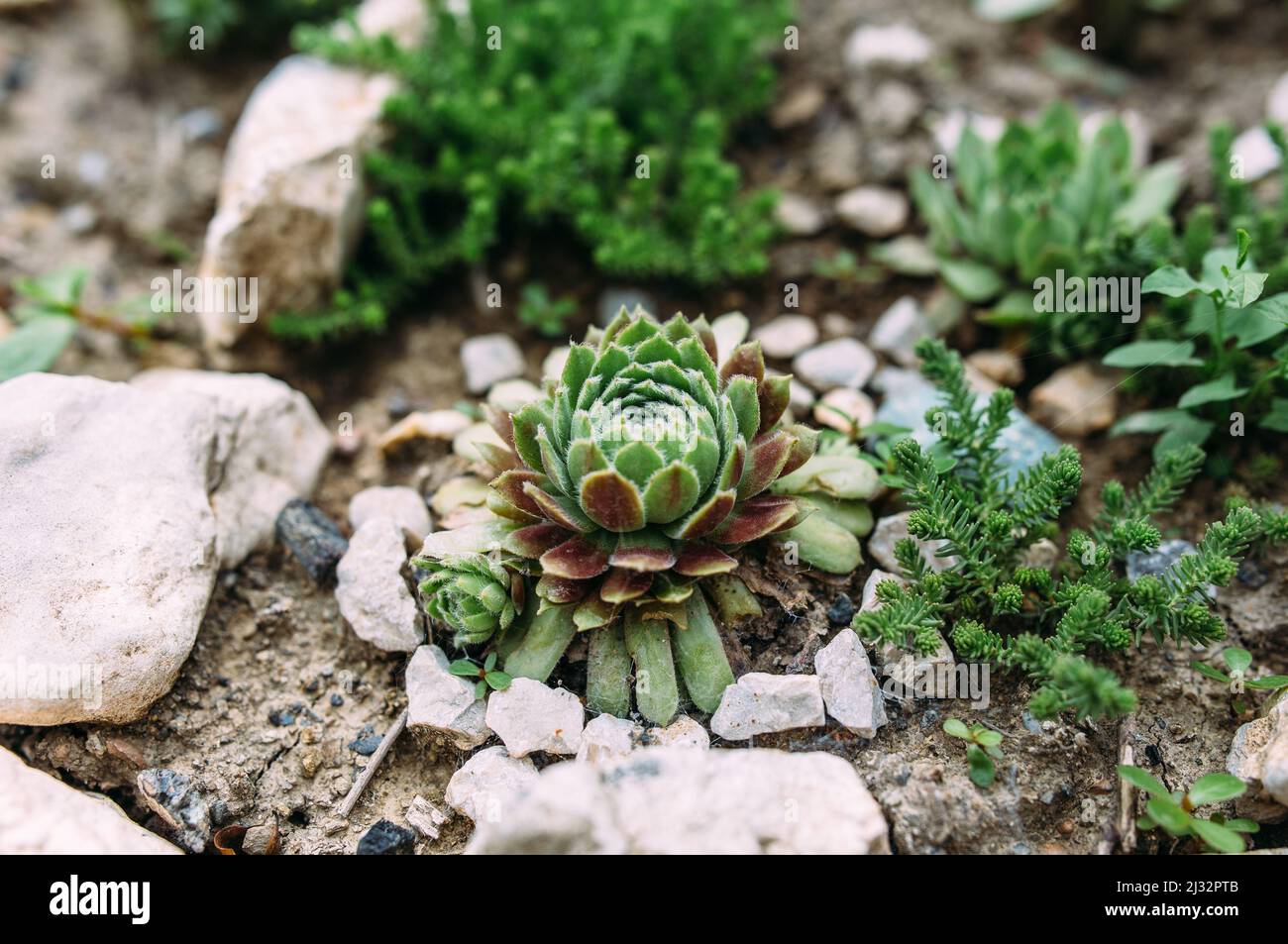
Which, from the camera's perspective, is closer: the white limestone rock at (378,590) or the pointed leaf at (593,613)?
the pointed leaf at (593,613)

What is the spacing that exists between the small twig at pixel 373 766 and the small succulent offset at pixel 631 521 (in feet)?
1.18

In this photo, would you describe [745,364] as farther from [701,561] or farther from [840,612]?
[840,612]

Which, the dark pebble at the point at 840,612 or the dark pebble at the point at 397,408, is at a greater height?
the dark pebble at the point at 397,408

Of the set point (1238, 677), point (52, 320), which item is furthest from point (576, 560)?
point (52, 320)

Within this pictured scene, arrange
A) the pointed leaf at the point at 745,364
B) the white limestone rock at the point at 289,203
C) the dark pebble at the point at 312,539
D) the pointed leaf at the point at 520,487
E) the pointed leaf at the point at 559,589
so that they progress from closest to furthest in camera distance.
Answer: the pointed leaf at the point at 559,589, the pointed leaf at the point at 520,487, the pointed leaf at the point at 745,364, the dark pebble at the point at 312,539, the white limestone rock at the point at 289,203

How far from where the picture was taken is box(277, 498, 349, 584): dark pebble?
3172mm

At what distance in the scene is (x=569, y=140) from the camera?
361 cm

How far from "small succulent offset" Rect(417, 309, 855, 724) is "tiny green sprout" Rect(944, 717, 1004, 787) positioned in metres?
0.62

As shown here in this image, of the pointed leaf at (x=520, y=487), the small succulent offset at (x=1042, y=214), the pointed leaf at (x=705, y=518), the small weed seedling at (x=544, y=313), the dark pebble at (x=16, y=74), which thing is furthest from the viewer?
the dark pebble at (x=16, y=74)

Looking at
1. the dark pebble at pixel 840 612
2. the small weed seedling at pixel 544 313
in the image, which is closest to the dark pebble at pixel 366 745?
the dark pebble at pixel 840 612

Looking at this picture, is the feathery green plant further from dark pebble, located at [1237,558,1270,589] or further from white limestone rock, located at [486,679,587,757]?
dark pebble, located at [1237,558,1270,589]

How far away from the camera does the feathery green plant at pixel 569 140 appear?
3.78 metres

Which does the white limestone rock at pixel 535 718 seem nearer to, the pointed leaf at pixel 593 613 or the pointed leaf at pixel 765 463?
the pointed leaf at pixel 593 613

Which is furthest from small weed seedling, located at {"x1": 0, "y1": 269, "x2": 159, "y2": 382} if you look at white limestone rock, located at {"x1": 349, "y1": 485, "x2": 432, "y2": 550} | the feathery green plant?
white limestone rock, located at {"x1": 349, "y1": 485, "x2": 432, "y2": 550}
